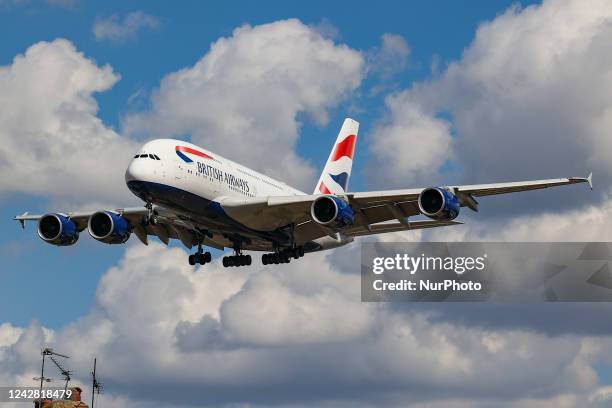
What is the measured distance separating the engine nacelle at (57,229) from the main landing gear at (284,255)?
1215 cm

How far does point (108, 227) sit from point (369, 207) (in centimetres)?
1588

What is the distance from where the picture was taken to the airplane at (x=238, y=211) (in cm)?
6744

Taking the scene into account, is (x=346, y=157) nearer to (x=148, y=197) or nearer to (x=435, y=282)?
(x=435, y=282)

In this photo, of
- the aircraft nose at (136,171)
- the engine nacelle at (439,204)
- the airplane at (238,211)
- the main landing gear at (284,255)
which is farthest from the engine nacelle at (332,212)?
the aircraft nose at (136,171)

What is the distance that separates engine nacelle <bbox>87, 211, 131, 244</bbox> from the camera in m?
75.3

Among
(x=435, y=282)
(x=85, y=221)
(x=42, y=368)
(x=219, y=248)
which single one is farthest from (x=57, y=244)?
(x=435, y=282)

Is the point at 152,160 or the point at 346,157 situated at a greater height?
the point at 346,157

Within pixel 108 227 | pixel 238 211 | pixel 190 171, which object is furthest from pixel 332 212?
pixel 108 227

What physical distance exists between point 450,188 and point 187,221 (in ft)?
49.9

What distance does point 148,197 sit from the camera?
2653 inches

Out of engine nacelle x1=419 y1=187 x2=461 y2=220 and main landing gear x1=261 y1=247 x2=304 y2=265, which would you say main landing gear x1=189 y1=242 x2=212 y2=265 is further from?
engine nacelle x1=419 y1=187 x2=461 y2=220

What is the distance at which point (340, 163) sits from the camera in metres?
90.8

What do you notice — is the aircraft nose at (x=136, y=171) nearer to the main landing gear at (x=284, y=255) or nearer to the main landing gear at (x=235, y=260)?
the main landing gear at (x=235, y=260)

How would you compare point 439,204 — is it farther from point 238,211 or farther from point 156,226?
point 156,226
